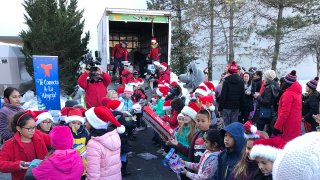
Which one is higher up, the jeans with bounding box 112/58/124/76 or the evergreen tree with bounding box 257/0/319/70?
the evergreen tree with bounding box 257/0/319/70

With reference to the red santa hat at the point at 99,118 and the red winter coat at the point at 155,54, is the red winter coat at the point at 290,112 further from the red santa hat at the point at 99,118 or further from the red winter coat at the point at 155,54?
the red winter coat at the point at 155,54

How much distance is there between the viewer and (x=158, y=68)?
1110 centimetres

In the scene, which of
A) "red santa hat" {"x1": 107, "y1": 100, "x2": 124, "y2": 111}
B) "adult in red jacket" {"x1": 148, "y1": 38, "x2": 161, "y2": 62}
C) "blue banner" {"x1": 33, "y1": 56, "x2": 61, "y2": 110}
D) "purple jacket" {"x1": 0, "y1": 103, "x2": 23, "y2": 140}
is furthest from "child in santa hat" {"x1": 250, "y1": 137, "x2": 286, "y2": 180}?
"adult in red jacket" {"x1": 148, "y1": 38, "x2": 161, "y2": 62}

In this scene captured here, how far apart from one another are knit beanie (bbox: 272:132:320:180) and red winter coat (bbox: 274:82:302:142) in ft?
14.4

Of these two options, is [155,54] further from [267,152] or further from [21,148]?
[267,152]

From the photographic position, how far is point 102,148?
3410 millimetres

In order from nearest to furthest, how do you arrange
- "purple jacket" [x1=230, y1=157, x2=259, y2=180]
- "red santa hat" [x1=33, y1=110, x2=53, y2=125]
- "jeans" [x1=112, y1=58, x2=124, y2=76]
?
1. "purple jacket" [x1=230, y1=157, x2=259, y2=180]
2. "red santa hat" [x1=33, y1=110, x2=53, y2=125]
3. "jeans" [x1=112, y1=58, x2=124, y2=76]

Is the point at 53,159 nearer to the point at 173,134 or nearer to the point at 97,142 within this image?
the point at 97,142

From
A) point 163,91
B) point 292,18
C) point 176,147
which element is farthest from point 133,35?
point 176,147

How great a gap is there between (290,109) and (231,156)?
9.10 feet

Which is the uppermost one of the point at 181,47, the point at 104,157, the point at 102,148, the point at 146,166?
the point at 181,47

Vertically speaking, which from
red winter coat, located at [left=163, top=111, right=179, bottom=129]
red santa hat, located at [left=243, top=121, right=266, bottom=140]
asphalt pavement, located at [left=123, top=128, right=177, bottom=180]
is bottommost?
asphalt pavement, located at [left=123, top=128, right=177, bottom=180]

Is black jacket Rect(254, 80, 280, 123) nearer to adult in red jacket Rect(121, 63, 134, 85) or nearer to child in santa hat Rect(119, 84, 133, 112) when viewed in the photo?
child in santa hat Rect(119, 84, 133, 112)

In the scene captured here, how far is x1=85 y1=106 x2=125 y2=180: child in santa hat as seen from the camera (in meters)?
3.29
